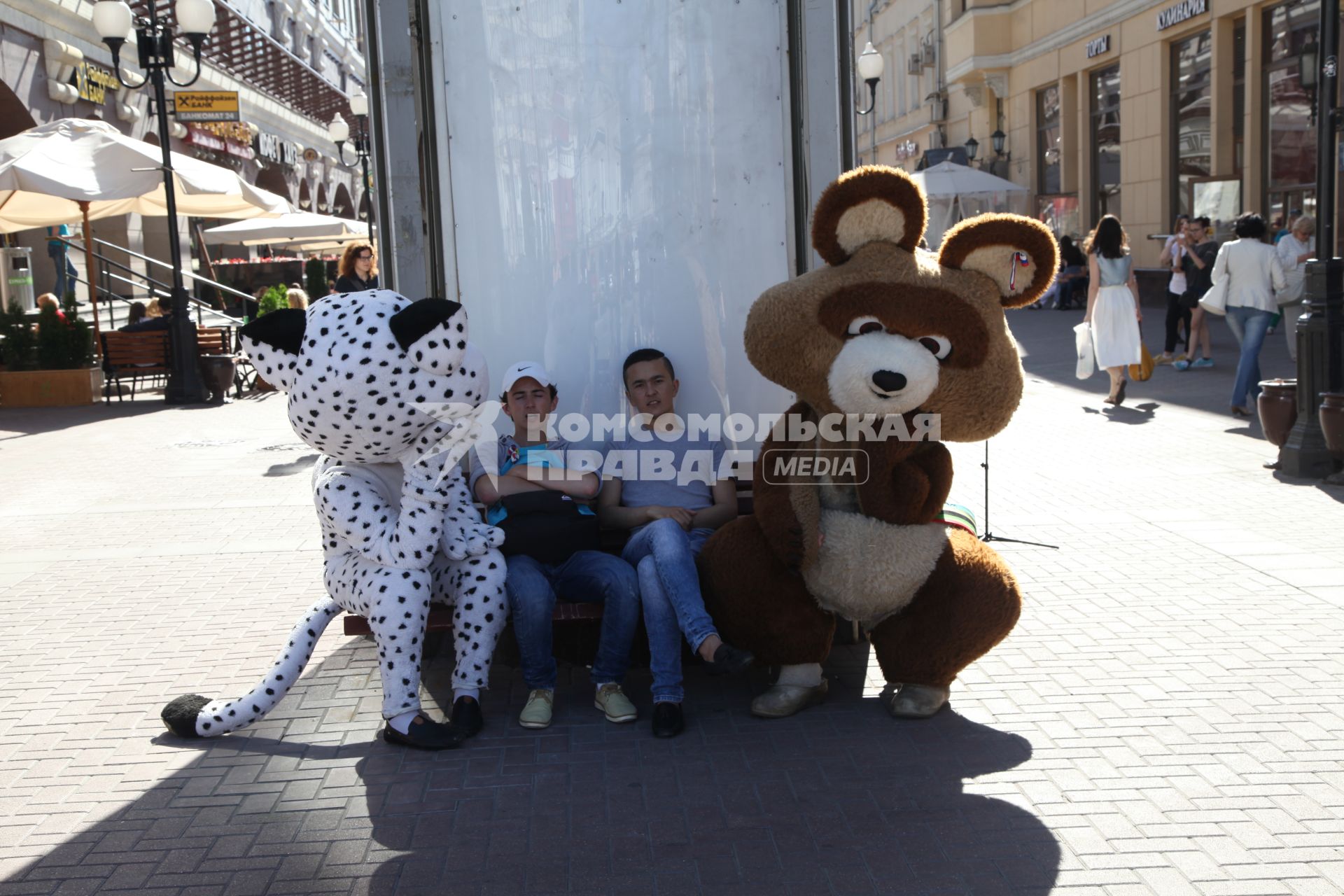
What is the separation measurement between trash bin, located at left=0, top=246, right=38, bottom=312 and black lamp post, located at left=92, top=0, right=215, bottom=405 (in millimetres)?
6565

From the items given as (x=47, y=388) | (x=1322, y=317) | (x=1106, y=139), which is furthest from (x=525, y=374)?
(x=1106, y=139)

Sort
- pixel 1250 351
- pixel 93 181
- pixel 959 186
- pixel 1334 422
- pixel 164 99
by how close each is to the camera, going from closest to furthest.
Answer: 1. pixel 1334 422
2. pixel 1250 351
3. pixel 93 181
4. pixel 164 99
5. pixel 959 186

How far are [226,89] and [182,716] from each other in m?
33.9

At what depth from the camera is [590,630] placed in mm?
5070

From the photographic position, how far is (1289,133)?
752 inches

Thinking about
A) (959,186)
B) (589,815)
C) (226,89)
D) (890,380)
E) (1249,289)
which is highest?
(226,89)

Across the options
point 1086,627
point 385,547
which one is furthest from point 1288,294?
point 385,547

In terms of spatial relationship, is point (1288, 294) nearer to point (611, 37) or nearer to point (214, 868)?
point (611, 37)

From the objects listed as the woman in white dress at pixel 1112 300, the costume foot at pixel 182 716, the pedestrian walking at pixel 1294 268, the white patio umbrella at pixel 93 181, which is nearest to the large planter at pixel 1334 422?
the pedestrian walking at pixel 1294 268

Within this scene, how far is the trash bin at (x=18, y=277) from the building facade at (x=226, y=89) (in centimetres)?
118

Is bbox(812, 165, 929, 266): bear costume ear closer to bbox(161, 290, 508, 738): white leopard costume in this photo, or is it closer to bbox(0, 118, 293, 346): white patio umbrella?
bbox(161, 290, 508, 738): white leopard costume

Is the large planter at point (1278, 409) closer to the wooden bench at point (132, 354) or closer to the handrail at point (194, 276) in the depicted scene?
the wooden bench at point (132, 354)

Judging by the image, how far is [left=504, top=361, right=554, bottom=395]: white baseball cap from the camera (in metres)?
5.09

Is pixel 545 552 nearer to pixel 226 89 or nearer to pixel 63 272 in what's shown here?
pixel 63 272
